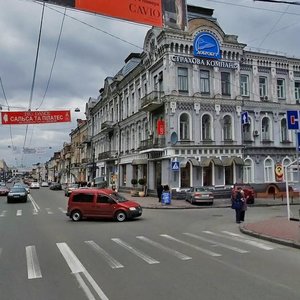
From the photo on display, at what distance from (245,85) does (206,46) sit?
5.77 meters

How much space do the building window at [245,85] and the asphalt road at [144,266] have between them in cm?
2524

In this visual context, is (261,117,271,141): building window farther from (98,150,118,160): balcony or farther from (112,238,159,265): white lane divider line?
(112,238,159,265): white lane divider line

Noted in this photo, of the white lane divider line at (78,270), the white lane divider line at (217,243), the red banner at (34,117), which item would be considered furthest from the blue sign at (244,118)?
the white lane divider line at (78,270)

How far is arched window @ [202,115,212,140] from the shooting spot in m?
36.5

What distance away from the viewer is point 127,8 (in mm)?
8914

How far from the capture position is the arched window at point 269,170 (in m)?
38.5

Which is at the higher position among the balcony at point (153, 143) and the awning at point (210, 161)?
the balcony at point (153, 143)

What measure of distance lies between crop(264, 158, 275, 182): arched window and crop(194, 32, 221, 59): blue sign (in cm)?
1145

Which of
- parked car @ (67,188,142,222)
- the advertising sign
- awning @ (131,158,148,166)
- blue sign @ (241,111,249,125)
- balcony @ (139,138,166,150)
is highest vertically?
blue sign @ (241,111,249,125)

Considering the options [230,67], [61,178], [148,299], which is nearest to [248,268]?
[148,299]

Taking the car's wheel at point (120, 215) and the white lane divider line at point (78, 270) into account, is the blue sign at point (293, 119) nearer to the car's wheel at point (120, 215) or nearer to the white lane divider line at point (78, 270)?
the car's wheel at point (120, 215)

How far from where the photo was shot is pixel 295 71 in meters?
40.8

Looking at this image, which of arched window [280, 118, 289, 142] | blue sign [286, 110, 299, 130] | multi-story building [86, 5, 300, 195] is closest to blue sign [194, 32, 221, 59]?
multi-story building [86, 5, 300, 195]

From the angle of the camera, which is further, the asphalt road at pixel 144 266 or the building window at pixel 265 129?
the building window at pixel 265 129
